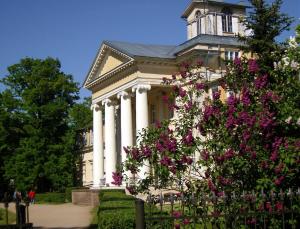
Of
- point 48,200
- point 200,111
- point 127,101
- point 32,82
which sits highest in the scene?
point 32,82

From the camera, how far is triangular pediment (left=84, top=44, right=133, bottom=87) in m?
37.2

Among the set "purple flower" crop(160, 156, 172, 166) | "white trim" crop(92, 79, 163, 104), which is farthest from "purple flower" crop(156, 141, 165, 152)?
"white trim" crop(92, 79, 163, 104)

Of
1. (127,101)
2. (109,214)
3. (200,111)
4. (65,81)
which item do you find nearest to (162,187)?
(200,111)

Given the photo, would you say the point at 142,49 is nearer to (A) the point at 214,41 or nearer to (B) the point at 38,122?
(A) the point at 214,41

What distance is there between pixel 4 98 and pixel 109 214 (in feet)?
115

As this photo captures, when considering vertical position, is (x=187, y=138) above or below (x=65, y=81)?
below

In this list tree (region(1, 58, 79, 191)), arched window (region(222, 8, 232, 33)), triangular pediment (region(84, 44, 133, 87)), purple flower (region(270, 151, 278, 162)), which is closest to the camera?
purple flower (region(270, 151, 278, 162))

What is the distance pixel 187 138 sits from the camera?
10711 millimetres

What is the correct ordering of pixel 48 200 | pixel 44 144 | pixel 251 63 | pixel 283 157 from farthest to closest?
pixel 44 144 → pixel 48 200 → pixel 251 63 → pixel 283 157

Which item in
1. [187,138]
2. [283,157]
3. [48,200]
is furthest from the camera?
[48,200]

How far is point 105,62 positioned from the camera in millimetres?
40344

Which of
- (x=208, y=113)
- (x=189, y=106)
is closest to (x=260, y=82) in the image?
(x=208, y=113)

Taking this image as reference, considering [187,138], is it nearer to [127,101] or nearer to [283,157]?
[283,157]

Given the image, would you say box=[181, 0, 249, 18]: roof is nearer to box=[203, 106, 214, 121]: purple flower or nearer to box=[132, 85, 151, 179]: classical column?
box=[132, 85, 151, 179]: classical column
